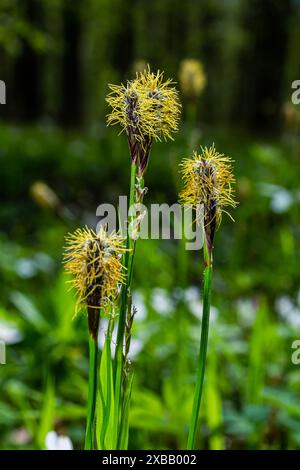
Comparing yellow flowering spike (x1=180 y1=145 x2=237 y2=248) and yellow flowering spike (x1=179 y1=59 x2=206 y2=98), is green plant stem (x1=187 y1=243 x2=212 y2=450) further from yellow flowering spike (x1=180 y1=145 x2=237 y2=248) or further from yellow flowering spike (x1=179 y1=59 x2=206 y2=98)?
yellow flowering spike (x1=179 y1=59 x2=206 y2=98)

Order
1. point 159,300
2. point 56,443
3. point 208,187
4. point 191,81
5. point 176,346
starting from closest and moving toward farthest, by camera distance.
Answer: point 208,187 → point 56,443 → point 191,81 → point 176,346 → point 159,300

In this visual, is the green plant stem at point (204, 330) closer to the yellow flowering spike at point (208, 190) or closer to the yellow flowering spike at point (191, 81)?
the yellow flowering spike at point (208, 190)

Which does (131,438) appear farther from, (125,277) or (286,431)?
(125,277)

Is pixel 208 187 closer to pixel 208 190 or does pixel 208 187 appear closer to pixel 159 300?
pixel 208 190

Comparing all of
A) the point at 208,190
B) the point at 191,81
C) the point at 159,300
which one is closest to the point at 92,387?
the point at 208,190

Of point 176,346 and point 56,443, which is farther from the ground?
point 176,346
